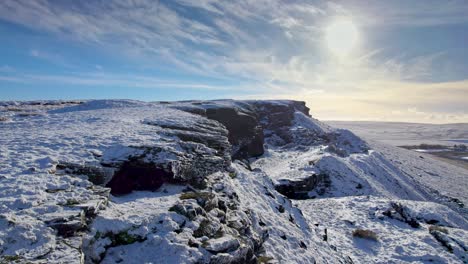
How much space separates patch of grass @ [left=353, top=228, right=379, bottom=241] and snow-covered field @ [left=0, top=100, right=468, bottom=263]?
130mm

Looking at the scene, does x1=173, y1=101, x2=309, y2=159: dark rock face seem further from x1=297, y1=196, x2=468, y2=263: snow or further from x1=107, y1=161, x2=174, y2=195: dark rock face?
x1=107, y1=161, x2=174, y2=195: dark rock face

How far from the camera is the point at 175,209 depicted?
11.6 metres

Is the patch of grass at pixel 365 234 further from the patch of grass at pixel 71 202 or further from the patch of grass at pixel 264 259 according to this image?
the patch of grass at pixel 71 202

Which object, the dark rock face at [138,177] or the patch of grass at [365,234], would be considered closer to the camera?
the dark rock face at [138,177]

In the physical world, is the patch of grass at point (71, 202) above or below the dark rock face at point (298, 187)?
above

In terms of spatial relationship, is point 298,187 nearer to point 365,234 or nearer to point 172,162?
point 365,234

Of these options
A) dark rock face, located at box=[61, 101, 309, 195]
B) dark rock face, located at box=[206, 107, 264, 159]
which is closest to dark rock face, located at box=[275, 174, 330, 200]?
dark rock face, located at box=[61, 101, 309, 195]

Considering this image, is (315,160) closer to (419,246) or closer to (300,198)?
(300,198)

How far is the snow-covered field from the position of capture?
9.42 metres

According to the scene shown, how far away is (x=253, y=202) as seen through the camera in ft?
57.2

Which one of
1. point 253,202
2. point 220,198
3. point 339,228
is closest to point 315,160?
point 339,228

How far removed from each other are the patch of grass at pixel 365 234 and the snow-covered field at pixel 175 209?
0.13 meters

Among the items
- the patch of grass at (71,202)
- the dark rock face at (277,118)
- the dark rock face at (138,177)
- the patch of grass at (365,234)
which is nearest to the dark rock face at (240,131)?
the dark rock face at (277,118)

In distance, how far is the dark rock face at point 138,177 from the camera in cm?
1384
